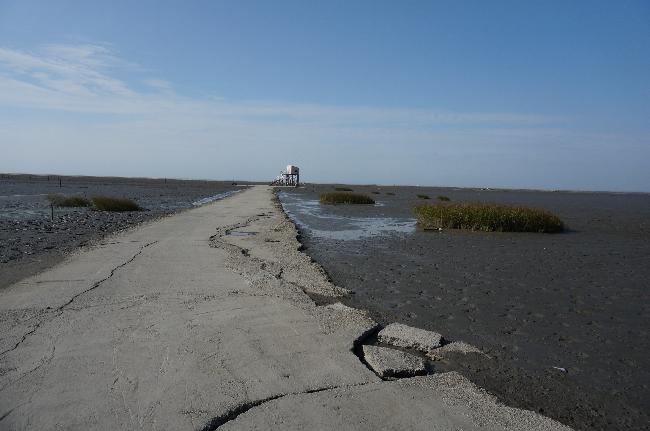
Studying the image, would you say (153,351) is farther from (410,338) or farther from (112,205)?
(112,205)

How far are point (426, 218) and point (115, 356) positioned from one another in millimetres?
17426

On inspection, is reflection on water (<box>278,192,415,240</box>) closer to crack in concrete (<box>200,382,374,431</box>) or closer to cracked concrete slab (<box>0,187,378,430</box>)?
cracked concrete slab (<box>0,187,378,430</box>)

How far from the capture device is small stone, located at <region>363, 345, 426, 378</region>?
4656 millimetres

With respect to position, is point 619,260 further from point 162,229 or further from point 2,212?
point 2,212

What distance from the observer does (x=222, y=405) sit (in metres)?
3.83

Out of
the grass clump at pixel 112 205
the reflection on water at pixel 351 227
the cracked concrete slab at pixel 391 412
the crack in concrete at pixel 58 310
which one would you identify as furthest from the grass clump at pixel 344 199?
the cracked concrete slab at pixel 391 412

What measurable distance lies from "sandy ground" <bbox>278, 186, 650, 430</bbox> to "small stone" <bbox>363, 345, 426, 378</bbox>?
489mm

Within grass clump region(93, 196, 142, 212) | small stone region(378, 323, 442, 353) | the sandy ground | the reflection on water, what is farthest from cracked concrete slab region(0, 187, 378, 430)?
grass clump region(93, 196, 142, 212)

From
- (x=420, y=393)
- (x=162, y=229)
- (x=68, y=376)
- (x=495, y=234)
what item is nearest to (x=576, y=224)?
(x=495, y=234)

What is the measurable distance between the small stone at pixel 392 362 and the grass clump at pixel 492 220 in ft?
50.7

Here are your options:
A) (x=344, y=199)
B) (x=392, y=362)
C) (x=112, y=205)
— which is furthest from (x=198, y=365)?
(x=344, y=199)

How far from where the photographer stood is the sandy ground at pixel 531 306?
15.6ft

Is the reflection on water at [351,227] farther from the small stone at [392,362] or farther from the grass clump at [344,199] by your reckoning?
the grass clump at [344,199]

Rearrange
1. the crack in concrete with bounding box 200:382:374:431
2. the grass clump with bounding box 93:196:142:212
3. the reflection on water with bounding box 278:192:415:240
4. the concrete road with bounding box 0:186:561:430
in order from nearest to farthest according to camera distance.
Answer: the crack in concrete with bounding box 200:382:374:431 → the concrete road with bounding box 0:186:561:430 → the reflection on water with bounding box 278:192:415:240 → the grass clump with bounding box 93:196:142:212
